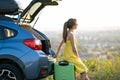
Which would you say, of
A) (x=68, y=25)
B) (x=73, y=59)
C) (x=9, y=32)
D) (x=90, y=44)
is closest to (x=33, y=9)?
(x=68, y=25)

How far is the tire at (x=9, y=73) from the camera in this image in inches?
439

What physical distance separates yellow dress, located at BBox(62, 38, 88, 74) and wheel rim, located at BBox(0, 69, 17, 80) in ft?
4.84

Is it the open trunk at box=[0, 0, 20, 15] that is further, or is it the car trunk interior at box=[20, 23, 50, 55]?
the car trunk interior at box=[20, 23, 50, 55]

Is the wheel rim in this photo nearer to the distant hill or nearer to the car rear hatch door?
the car rear hatch door

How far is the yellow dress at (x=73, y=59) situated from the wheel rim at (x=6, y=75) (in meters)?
1.48

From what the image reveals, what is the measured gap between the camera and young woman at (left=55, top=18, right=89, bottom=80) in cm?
1203

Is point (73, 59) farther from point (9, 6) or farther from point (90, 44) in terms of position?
point (90, 44)

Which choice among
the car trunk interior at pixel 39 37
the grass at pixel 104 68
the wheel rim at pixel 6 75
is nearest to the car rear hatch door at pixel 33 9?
the car trunk interior at pixel 39 37

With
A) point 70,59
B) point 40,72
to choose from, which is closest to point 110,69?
point 70,59

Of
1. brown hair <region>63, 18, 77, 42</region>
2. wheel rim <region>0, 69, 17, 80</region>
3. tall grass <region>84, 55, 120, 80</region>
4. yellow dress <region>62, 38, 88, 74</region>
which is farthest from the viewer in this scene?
tall grass <region>84, 55, 120, 80</region>

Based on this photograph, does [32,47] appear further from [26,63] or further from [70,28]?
[70,28]

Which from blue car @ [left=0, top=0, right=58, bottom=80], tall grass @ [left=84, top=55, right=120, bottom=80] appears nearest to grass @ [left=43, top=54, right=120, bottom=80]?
tall grass @ [left=84, top=55, right=120, bottom=80]

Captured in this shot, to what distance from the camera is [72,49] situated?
12148mm

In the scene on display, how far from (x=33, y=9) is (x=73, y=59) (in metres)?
1.35
